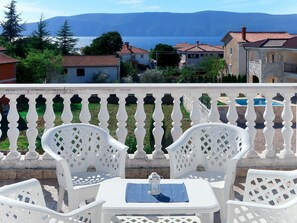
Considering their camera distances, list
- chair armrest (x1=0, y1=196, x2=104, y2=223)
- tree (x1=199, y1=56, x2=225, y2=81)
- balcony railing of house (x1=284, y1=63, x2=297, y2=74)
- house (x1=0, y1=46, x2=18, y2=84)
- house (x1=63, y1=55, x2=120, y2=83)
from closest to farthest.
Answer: chair armrest (x1=0, y1=196, x2=104, y2=223), balcony railing of house (x1=284, y1=63, x2=297, y2=74), house (x1=0, y1=46, x2=18, y2=84), tree (x1=199, y1=56, x2=225, y2=81), house (x1=63, y1=55, x2=120, y2=83)

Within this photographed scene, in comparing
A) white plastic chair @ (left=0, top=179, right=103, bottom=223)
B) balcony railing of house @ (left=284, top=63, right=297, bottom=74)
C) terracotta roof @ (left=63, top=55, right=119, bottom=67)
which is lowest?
white plastic chair @ (left=0, top=179, right=103, bottom=223)

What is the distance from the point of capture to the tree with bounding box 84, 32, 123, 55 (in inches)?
2413

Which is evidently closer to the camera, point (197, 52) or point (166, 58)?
point (166, 58)

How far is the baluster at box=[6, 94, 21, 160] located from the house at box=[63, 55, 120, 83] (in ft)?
156

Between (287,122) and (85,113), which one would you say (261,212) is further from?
(85,113)

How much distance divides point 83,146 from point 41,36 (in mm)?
57915

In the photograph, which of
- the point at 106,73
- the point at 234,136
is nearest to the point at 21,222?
the point at 234,136

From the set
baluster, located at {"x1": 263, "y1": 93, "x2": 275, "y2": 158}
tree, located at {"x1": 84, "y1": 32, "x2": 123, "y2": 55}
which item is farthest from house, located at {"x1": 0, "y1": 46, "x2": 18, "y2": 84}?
baluster, located at {"x1": 263, "y1": 93, "x2": 275, "y2": 158}

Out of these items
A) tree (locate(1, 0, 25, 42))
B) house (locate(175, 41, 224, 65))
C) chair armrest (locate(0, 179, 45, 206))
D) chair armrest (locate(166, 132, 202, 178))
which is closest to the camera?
chair armrest (locate(0, 179, 45, 206))

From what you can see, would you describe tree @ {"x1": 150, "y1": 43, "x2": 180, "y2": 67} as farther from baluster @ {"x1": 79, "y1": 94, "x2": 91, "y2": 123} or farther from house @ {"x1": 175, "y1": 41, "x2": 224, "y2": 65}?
baluster @ {"x1": 79, "y1": 94, "x2": 91, "y2": 123}

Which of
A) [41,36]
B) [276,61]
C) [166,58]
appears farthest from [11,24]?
[276,61]

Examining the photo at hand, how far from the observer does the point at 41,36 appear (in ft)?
195

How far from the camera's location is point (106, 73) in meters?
52.9

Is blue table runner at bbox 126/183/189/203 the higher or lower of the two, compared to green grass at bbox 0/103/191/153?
higher
